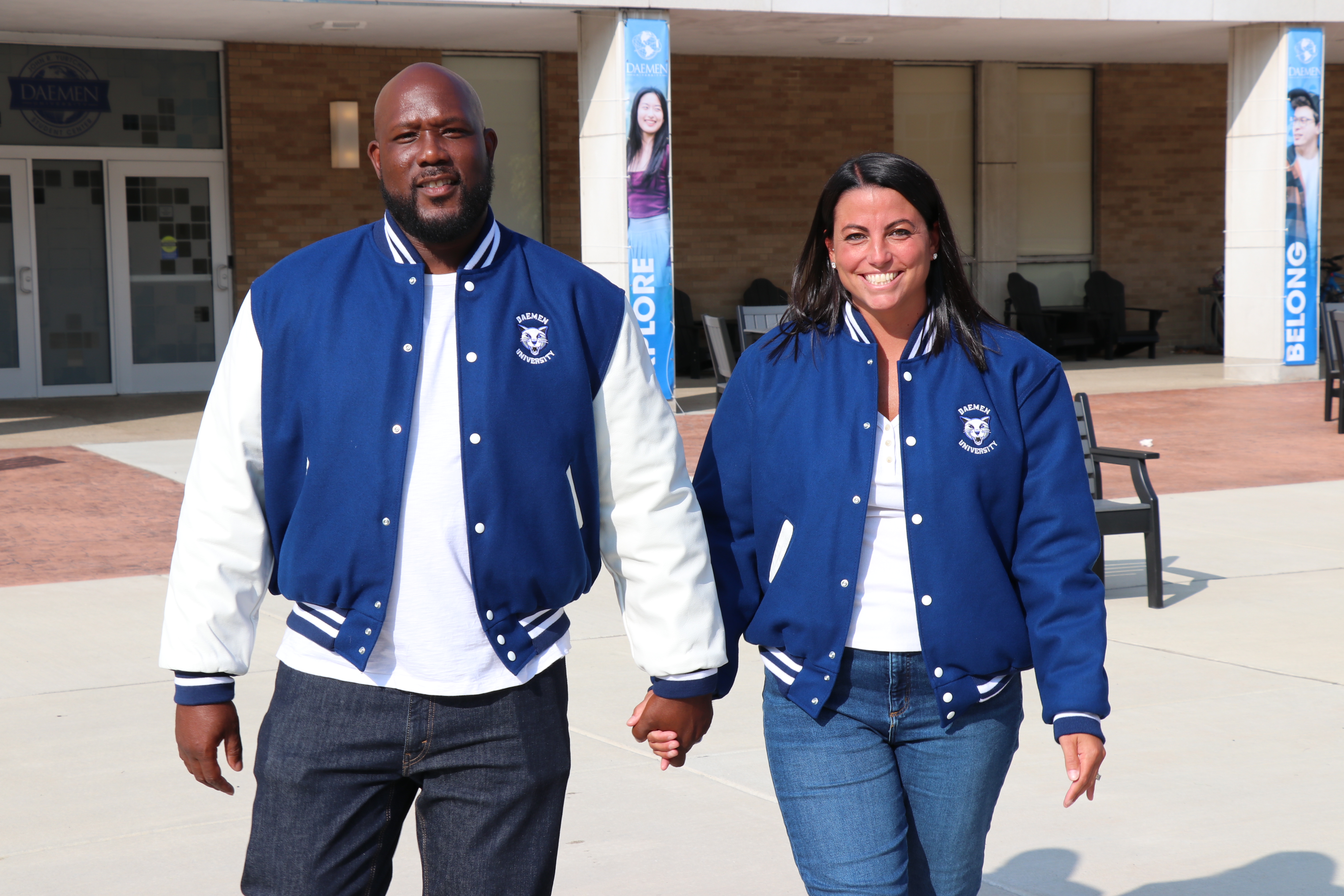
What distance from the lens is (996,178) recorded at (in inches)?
794

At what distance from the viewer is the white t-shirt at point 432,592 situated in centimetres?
239

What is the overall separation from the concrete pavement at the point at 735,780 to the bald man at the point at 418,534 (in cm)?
129

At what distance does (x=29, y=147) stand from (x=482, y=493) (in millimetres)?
15120

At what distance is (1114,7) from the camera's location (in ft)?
51.4

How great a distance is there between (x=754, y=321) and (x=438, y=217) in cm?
1216

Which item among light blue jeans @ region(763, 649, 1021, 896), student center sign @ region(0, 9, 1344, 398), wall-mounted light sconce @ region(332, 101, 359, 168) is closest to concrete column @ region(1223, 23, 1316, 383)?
student center sign @ region(0, 9, 1344, 398)

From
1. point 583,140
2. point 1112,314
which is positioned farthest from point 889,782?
point 1112,314

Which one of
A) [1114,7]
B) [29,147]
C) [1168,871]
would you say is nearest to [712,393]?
[1114,7]

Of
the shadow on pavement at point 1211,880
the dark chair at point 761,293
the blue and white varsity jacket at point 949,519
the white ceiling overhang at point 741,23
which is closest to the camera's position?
the blue and white varsity jacket at point 949,519

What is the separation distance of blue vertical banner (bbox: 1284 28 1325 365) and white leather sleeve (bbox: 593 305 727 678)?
15.2 m

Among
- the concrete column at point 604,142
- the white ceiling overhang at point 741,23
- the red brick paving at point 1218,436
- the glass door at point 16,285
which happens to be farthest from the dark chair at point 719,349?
the glass door at point 16,285

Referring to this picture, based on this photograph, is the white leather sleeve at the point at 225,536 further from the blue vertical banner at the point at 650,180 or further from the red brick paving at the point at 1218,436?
the blue vertical banner at the point at 650,180

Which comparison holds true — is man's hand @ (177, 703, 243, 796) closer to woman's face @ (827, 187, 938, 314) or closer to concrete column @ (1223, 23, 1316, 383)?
woman's face @ (827, 187, 938, 314)

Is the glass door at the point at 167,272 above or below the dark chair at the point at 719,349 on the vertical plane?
above
